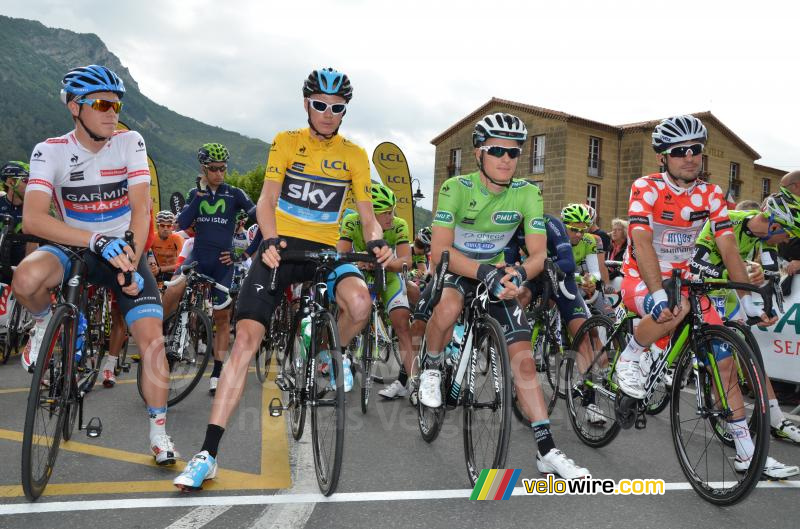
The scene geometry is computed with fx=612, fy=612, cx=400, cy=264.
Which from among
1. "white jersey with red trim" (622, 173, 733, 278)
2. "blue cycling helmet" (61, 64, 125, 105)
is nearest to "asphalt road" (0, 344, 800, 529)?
"white jersey with red trim" (622, 173, 733, 278)

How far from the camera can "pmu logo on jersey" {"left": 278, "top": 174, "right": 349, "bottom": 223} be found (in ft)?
14.4

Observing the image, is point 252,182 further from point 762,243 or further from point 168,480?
point 168,480

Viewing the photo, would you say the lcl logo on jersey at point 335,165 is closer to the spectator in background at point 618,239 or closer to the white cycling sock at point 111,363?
the white cycling sock at point 111,363

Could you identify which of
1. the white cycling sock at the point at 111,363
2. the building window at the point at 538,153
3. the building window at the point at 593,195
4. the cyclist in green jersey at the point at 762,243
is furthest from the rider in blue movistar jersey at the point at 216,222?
the building window at the point at 593,195

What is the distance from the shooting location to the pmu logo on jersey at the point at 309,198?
4.38 metres

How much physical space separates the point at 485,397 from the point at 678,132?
2.33 meters

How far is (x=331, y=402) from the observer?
3.66 metres

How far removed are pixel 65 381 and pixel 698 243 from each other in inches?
185

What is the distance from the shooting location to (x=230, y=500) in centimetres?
347

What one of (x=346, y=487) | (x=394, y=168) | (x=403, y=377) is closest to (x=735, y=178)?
(x=394, y=168)

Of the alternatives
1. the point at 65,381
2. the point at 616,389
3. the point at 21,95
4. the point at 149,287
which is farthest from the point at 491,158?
the point at 21,95

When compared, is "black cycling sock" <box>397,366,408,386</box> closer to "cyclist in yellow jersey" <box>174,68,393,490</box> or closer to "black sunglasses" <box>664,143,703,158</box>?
"cyclist in yellow jersey" <box>174,68,393,490</box>

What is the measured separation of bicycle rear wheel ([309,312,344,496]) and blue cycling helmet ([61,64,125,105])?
81.3 inches

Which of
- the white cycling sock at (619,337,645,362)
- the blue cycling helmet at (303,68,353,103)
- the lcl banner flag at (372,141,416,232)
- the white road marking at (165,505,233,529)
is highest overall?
the lcl banner flag at (372,141,416,232)
